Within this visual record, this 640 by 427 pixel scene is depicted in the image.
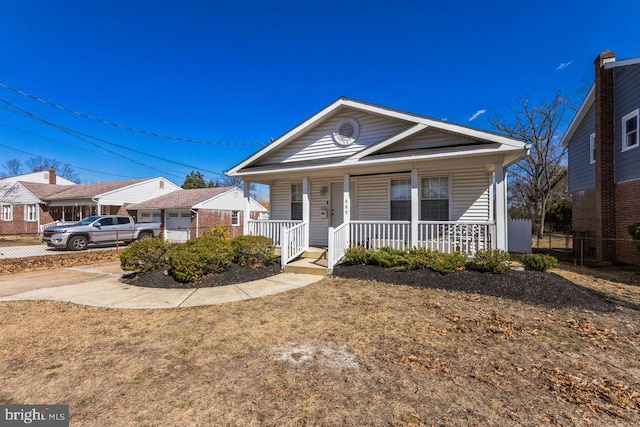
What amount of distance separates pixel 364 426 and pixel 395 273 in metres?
5.10

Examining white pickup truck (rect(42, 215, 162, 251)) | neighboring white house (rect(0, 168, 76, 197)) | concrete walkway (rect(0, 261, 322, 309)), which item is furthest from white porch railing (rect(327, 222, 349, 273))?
neighboring white house (rect(0, 168, 76, 197))

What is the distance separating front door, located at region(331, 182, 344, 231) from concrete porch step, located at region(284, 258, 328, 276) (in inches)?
90.7

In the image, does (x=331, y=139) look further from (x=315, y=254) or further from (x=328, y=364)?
(x=328, y=364)

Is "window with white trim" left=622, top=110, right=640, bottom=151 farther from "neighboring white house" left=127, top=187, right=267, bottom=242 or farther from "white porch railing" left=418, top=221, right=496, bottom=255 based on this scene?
"neighboring white house" left=127, top=187, right=267, bottom=242

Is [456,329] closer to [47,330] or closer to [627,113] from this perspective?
[47,330]

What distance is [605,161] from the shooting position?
10.9m

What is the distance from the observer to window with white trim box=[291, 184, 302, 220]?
11078 millimetres

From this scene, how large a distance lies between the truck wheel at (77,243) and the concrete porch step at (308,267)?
13387 millimetres

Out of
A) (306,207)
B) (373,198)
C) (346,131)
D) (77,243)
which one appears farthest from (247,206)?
(77,243)

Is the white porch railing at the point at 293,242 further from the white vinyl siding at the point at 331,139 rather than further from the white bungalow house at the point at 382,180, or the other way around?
the white vinyl siding at the point at 331,139

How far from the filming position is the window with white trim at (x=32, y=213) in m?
25.5

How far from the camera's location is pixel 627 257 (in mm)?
10156

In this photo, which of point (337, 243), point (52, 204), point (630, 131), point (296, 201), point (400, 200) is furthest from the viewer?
point (52, 204)

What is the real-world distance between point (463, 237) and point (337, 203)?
168 inches
